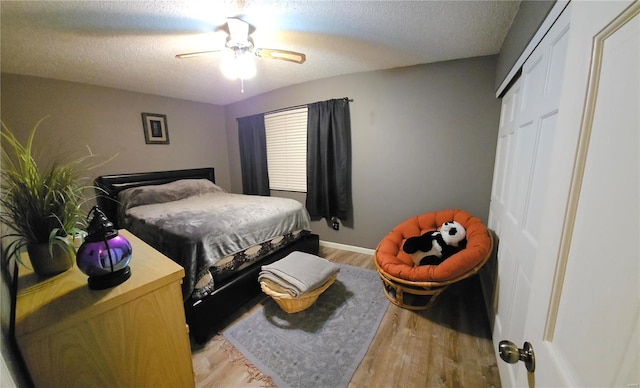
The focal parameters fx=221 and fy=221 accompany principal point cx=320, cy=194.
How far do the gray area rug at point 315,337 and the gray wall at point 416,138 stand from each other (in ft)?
→ 3.65

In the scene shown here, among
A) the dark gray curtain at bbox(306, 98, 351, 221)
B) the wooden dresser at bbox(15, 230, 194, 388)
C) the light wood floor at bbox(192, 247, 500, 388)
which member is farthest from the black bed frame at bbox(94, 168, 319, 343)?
the dark gray curtain at bbox(306, 98, 351, 221)

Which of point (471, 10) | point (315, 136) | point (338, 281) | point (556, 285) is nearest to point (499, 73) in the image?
point (471, 10)

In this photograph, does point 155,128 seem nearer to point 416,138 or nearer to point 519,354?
point 416,138

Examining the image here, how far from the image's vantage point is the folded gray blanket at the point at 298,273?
1.78 meters

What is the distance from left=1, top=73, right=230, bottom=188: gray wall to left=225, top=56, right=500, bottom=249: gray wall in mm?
1789

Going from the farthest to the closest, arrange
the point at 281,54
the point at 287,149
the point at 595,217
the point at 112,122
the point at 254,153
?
the point at 254,153 < the point at 287,149 < the point at 112,122 < the point at 281,54 < the point at 595,217

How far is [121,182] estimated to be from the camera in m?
2.99

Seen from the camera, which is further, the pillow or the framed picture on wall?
the framed picture on wall

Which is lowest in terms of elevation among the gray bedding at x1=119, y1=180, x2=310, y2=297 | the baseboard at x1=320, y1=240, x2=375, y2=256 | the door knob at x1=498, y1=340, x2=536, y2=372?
the baseboard at x1=320, y1=240, x2=375, y2=256

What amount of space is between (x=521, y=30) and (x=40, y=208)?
2.56m

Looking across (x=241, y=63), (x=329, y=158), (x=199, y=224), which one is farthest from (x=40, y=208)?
(x=329, y=158)

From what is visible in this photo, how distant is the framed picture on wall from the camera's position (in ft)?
10.5

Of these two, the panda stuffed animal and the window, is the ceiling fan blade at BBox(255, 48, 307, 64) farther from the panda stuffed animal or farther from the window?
the panda stuffed animal

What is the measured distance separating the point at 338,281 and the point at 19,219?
2188 mm
